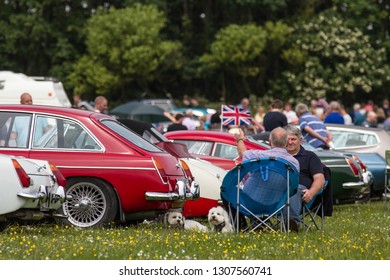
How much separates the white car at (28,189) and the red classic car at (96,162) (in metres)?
0.92

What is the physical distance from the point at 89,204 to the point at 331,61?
161 feet

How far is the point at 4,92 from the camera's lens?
114ft

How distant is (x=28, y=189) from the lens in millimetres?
13242

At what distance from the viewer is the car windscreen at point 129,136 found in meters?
15.3

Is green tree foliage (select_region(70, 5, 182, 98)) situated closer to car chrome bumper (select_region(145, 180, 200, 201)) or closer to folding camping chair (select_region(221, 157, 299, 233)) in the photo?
car chrome bumper (select_region(145, 180, 200, 201))

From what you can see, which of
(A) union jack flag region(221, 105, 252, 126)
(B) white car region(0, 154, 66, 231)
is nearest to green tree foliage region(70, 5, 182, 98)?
(A) union jack flag region(221, 105, 252, 126)

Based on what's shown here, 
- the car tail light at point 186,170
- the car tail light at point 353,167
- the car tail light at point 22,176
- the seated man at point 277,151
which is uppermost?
the seated man at point 277,151

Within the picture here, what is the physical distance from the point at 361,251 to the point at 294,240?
105 centimetres

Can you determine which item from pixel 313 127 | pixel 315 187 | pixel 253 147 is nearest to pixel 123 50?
pixel 313 127

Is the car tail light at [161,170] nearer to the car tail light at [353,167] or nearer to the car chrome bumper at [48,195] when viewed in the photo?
the car chrome bumper at [48,195]

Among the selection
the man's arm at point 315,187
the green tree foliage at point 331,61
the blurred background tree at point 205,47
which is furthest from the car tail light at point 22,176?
the green tree foliage at point 331,61

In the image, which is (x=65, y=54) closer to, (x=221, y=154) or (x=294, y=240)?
(x=221, y=154)

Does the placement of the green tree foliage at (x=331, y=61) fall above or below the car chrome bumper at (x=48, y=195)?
below

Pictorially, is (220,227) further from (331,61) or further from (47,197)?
(331,61)
